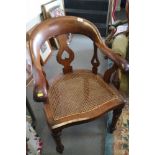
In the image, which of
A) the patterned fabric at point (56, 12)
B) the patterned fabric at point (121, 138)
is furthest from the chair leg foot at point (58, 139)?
the patterned fabric at point (56, 12)

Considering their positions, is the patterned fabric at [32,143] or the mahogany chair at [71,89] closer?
the mahogany chair at [71,89]

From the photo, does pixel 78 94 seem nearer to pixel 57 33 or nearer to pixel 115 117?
pixel 115 117

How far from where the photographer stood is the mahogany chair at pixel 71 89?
103 cm

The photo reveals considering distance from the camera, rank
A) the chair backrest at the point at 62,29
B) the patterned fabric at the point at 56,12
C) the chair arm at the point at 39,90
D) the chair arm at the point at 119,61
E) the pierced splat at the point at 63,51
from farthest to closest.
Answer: the patterned fabric at the point at 56,12, the pierced splat at the point at 63,51, the chair backrest at the point at 62,29, the chair arm at the point at 119,61, the chair arm at the point at 39,90

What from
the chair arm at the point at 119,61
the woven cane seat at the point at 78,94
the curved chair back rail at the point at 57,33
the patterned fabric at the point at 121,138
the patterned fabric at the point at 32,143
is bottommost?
the patterned fabric at the point at 121,138

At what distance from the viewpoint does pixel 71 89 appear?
48.6 inches

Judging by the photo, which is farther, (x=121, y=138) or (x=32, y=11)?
(x=32, y=11)

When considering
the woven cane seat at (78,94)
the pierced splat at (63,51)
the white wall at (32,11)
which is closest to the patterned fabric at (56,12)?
the white wall at (32,11)

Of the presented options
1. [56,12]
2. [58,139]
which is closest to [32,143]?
[58,139]

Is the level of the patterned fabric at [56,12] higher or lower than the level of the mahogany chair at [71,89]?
higher

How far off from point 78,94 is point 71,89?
7cm

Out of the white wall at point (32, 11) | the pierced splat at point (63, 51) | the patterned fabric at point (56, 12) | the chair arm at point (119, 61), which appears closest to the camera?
the chair arm at point (119, 61)

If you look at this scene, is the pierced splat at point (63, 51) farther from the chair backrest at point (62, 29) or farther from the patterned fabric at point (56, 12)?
the patterned fabric at point (56, 12)
